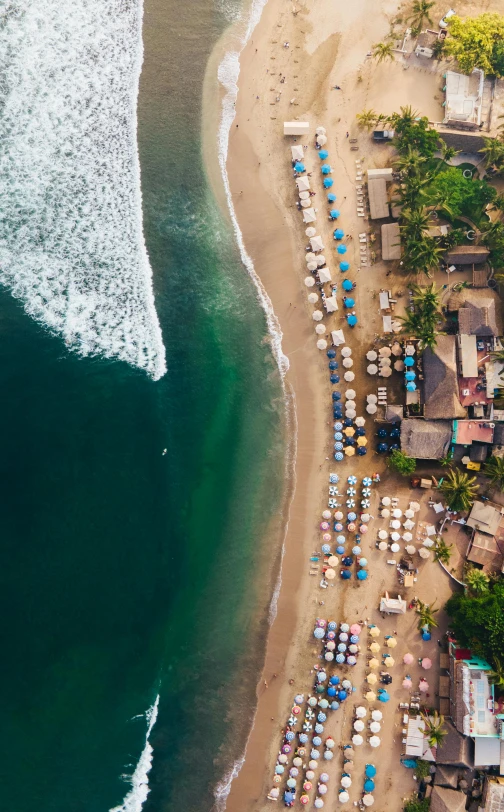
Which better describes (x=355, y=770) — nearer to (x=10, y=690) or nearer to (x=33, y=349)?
(x=10, y=690)

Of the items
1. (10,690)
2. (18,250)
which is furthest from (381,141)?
(10,690)

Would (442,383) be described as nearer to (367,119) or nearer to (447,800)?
(367,119)

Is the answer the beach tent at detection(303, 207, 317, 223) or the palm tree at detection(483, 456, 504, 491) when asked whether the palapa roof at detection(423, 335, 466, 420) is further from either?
the beach tent at detection(303, 207, 317, 223)

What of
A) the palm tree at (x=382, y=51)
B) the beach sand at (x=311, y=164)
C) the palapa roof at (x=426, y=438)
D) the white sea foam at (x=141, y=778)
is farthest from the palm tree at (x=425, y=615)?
the palm tree at (x=382, y=51)

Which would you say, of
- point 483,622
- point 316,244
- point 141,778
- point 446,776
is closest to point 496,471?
point 483,622

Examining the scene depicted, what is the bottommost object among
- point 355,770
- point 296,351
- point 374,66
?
point 355,770

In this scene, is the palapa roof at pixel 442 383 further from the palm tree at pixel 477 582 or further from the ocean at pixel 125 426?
the ocean at pixel 125 426

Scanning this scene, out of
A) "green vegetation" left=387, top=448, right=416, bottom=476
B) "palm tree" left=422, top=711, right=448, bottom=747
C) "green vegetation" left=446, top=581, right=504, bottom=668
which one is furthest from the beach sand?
"palm tree" left=422, top=711, right=448, bottom=747
